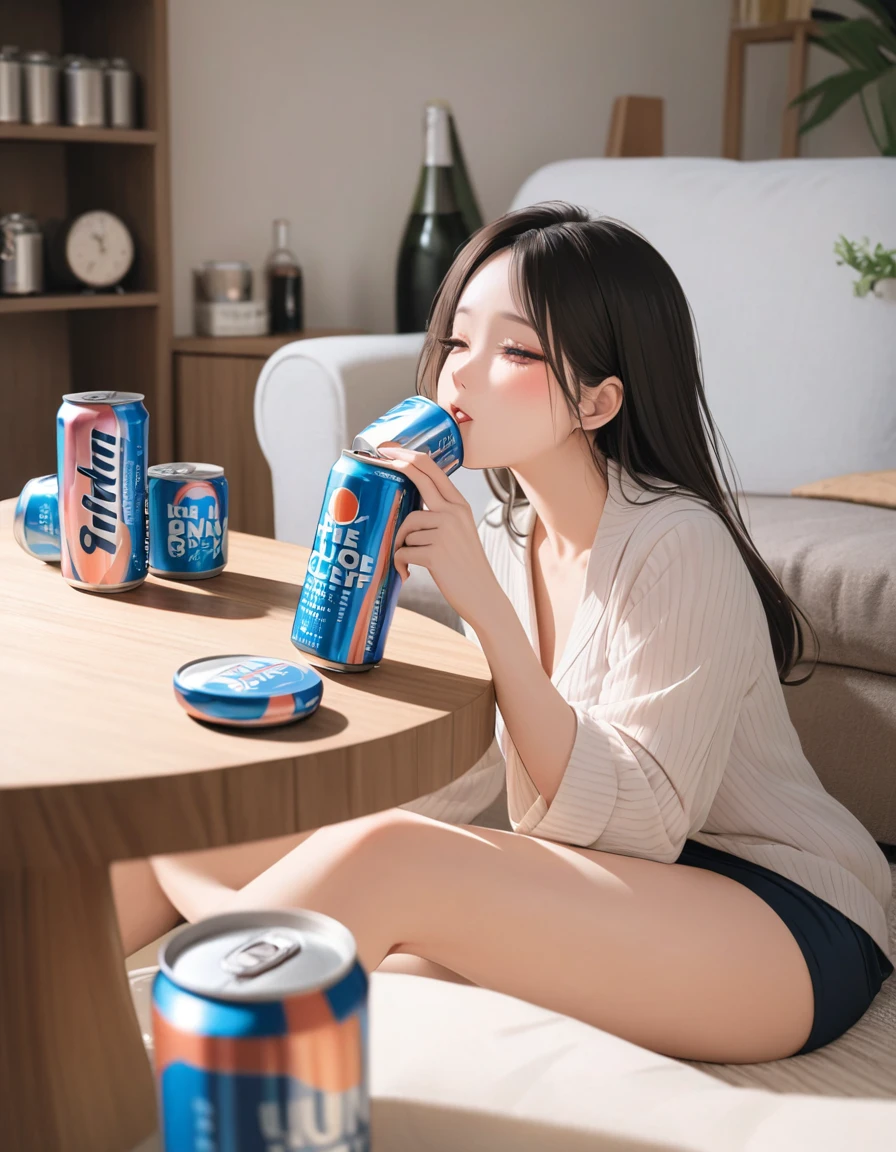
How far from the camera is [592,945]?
0.86 m

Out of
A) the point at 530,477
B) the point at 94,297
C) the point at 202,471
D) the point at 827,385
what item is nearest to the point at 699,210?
the point at 827,385

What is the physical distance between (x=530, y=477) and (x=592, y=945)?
0.39 m

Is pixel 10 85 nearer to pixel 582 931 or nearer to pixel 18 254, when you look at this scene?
pixel 18 254

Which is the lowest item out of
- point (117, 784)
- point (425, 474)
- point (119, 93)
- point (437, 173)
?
point (117, 784)

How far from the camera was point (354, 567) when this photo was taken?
2.26ft

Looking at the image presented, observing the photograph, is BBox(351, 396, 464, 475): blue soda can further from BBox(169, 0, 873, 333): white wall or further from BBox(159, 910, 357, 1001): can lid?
BBox(169, 0, 873, 333): white wall

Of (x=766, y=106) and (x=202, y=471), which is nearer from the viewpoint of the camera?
(x=202, y=471)

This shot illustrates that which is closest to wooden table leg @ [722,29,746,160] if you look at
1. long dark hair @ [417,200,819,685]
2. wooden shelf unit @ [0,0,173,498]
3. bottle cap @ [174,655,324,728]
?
wooden shelf unit @ [0,0,173,498]

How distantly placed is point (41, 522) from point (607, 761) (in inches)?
17.7

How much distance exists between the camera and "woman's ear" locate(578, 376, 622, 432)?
0.99m

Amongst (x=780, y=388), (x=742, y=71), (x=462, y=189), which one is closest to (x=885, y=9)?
(x=742, y=71)

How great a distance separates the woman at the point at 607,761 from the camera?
829 millimetres

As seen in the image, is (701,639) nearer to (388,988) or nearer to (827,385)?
(388,988)

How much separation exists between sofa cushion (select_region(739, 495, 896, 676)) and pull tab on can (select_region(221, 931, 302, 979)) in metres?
1.24
